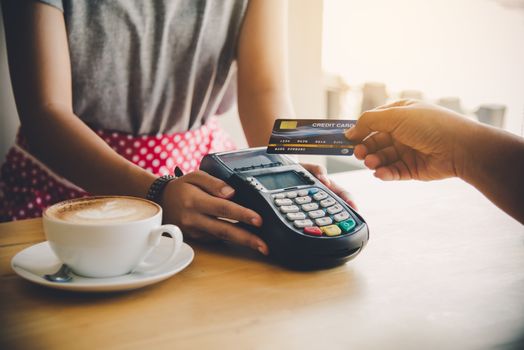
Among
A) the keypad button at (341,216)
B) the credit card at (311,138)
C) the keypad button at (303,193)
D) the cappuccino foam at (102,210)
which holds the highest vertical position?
the credit card at (311,138)

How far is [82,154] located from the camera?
895 millimetres

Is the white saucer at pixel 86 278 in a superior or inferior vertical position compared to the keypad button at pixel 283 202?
inferior

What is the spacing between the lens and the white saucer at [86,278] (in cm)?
54

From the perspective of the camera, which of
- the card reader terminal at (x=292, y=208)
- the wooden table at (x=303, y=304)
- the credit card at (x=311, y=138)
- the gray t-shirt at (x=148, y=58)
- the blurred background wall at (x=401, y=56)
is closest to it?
the wooden table at (x=303, y=304)

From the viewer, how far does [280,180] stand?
0.72 metres

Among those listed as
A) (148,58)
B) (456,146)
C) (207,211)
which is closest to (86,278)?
(207,211)

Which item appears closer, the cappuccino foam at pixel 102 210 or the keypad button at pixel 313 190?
the cappuccino foam at pixel 102 210

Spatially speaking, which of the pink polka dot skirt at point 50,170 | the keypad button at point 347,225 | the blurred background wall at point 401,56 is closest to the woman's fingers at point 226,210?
the keypad button at point 347,225

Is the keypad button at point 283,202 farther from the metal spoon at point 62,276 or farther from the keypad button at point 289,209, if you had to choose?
the metal spoon at point 62,276

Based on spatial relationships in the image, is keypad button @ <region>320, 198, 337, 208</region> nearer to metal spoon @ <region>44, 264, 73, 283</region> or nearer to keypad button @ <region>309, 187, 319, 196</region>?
keypad button @ <region>309, 187, 319, 196</region>

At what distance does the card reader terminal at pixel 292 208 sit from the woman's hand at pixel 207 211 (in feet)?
0.04

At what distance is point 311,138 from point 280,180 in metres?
0.07

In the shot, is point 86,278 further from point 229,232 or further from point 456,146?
point 456,146

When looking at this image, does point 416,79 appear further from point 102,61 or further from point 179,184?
point 179,184
